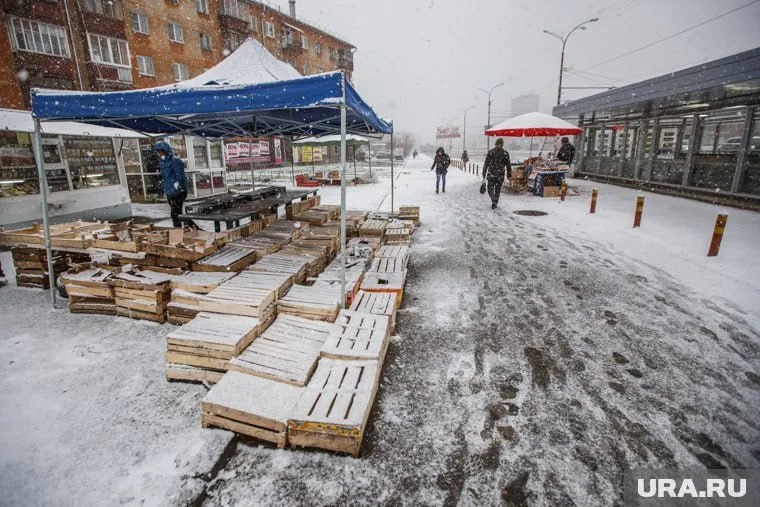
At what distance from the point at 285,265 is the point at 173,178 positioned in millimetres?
5092

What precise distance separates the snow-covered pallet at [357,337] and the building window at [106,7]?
29.4 m

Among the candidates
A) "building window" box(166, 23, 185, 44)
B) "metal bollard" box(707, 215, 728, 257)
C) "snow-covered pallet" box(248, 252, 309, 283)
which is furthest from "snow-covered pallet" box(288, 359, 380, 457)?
"building window" box(166, 23, 185, 44)

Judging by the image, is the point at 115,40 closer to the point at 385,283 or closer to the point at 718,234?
the point at 385,283

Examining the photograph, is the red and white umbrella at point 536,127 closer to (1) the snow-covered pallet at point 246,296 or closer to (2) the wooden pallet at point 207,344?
(1) the snow-covered pallet at point 246,296

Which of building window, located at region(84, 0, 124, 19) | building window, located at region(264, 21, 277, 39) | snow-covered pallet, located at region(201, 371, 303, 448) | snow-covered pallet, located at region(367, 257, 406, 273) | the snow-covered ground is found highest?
building window, located at region(264, 21, 277, 39)

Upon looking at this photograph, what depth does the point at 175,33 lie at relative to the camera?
28.0 meters

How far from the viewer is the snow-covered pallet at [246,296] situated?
3.91 meters

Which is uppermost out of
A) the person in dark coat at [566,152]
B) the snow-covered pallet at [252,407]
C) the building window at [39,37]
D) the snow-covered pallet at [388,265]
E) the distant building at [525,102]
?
the distant building at [525,102]

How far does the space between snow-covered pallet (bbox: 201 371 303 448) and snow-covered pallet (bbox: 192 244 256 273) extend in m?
2.36

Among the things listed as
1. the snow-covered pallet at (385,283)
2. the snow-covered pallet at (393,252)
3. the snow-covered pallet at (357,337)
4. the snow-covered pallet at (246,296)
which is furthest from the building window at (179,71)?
the snow-covered pallet at (357,337)

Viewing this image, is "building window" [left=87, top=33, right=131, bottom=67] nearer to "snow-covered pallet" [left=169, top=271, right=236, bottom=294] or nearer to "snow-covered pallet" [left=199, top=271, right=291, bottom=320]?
"snow-covered pallet" [left=169, top=271, right=236, bottom=294]

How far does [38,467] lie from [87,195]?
32.6 ft

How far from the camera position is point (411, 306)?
5262mm

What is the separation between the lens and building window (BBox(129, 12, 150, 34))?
985 inches
